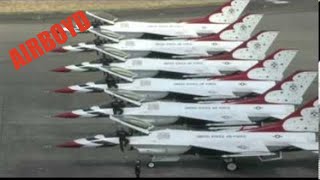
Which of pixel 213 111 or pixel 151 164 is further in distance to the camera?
pixel 213 111

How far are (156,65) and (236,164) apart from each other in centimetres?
1201

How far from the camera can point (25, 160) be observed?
32.5 metres

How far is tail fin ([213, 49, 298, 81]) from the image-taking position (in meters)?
38.6

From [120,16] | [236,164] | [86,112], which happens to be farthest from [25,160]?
[120,16]

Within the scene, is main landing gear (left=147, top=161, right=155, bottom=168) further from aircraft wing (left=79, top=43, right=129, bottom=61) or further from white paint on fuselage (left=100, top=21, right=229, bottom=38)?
white paint on fuselage (left=100, top=21, right=229, bottom=38)

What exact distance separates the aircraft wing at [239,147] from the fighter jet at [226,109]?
9.97 feet

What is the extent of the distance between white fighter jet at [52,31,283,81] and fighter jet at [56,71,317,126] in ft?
18.2

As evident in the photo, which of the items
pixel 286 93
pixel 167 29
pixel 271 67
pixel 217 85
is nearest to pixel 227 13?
pixel 167 29

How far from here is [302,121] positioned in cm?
3180

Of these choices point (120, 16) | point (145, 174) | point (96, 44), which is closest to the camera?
point (145, 174)

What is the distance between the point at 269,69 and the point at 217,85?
3.39 meters

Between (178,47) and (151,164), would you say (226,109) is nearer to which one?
(151,164)

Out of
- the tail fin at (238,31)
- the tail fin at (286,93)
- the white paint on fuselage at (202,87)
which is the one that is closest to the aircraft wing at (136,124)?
the tail fin at (286,93)

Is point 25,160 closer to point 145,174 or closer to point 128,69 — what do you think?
point 145,174
